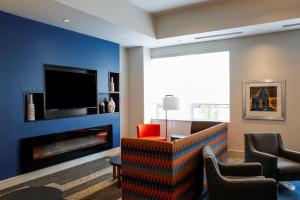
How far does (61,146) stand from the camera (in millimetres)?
4680

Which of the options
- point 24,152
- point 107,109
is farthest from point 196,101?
point 24,152

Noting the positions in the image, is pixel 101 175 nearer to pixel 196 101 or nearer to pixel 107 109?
pixel 107 109

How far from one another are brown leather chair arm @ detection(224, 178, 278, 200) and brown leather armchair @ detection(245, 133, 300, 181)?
3.03ft

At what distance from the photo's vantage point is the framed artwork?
5090 mm

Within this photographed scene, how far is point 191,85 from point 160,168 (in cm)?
393

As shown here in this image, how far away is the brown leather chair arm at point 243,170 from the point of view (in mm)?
3043

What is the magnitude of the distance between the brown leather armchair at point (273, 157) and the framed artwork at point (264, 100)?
1.27 metres

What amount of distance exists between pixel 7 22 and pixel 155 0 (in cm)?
253

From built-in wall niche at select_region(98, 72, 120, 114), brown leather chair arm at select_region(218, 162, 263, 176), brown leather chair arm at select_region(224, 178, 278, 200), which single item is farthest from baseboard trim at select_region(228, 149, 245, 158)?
brown leather chair arm at select_region(224, 178, 278, 200)

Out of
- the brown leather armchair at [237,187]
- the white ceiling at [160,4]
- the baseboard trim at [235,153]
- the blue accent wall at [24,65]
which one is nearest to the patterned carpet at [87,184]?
the blue accent wall at [24,65]

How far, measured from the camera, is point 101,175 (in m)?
4.27

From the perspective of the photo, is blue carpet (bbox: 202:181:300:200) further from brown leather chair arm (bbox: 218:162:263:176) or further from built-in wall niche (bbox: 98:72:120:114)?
built-in wall niche (bbox: 98:72:120:114)

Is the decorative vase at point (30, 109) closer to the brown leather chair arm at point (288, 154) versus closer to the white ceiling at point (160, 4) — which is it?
the white ceiling at point (160, 4)

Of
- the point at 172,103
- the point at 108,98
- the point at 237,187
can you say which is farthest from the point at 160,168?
the point at 108,98
